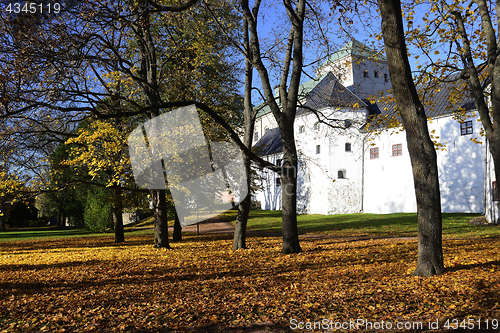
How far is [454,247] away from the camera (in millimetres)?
9578

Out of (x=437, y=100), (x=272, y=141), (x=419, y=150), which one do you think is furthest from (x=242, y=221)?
(x=272, y=141)

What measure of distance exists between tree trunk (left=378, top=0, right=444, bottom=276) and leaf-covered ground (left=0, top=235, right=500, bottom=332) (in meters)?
0.46

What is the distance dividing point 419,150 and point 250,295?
11.9 feet

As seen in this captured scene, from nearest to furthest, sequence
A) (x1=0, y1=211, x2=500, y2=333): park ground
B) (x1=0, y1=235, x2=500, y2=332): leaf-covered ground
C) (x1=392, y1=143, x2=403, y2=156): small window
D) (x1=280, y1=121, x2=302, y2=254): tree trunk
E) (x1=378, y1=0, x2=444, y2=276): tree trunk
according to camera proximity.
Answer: (x1=0, y1=211, x2=500, y2=333): park ground → (x1=0, y1=235, x2=500, y2=332): leaf-covered ground → (x1=378, y1=0, x2=444, y2=276): tree trunk → (x1=280, y1=121, x2=302, y2=254): tree trunk → (x1=392, y1=143, x2=403, y2=156): small window

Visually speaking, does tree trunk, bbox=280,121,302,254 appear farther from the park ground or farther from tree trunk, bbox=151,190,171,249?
tree trunk, bbox=151,190,171,249

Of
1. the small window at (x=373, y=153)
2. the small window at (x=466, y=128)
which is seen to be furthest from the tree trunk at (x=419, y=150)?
the small window at (x=373, y=153)

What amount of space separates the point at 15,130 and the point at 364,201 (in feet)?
89.1

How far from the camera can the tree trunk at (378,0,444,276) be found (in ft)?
19.0

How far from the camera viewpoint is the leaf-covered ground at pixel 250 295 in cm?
424

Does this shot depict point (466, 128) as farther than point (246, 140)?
Yes

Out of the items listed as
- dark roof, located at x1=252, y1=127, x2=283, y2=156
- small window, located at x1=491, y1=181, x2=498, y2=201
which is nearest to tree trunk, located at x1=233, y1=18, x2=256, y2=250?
small window, located at x1=491, y1=181, x2=498, y2=201

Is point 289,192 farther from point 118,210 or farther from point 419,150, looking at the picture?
point 118,210

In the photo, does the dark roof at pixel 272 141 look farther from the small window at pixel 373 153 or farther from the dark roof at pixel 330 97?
the dark roof at pixel 330 97

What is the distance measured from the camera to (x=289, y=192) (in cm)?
996
